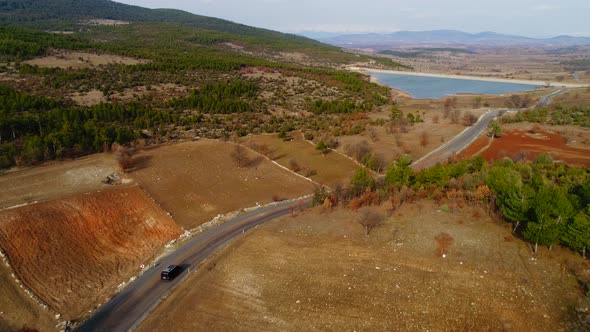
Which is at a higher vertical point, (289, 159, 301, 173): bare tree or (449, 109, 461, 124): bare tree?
(449, 109, 461, 124): bare tree

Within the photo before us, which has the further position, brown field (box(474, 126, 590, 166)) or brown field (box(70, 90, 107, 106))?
brown field (box(70, 90, 107, 106))

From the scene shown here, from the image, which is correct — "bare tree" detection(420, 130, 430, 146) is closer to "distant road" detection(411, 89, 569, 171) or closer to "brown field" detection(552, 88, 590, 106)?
"distant road" detection(411, 89, 569, 171)

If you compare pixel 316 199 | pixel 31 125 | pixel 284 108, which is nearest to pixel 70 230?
pixel 316 199

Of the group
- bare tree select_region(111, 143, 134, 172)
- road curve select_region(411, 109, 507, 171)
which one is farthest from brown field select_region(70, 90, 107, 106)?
road curve select_region(411, 109, 507, 171)

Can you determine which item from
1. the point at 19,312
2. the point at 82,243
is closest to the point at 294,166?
the point at 82,243

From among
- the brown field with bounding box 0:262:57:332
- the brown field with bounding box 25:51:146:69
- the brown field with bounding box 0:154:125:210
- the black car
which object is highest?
the brown field with bounding box 25:51:146:69

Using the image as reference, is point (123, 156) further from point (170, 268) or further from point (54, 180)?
point (170, 268)

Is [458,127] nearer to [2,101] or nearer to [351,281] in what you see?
[351,281]

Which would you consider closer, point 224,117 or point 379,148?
point 379,148
